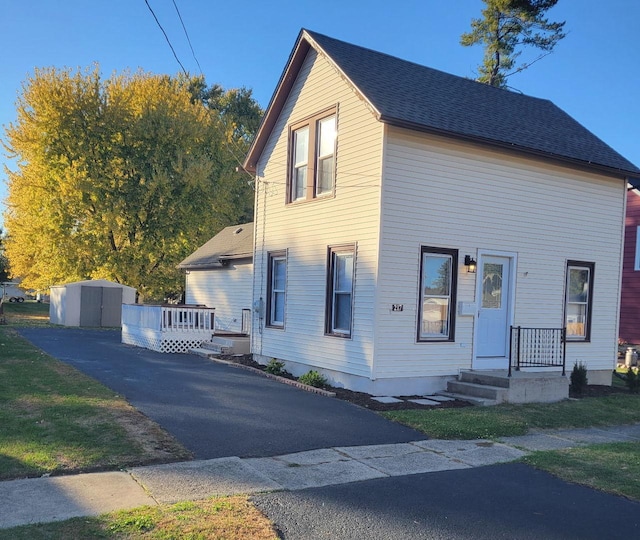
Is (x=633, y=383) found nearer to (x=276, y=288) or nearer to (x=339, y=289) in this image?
(x=339, y=289)

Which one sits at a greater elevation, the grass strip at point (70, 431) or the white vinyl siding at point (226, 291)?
the white vinyl siding at point (226, 291)

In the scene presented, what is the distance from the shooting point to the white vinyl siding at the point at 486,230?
10195mm

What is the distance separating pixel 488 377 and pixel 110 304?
20.8m

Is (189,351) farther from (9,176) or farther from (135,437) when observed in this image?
(9,176)

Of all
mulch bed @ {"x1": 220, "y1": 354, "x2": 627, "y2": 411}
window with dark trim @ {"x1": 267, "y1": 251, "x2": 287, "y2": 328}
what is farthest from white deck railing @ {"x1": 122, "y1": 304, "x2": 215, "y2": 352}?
mulch bed @ {"x1": 220, "y1": 354, "x2": 627, "y2": 411}

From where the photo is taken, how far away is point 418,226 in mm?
10414

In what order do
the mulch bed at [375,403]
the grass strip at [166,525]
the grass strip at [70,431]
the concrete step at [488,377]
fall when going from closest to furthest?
the grass strip at [166,525] < the grass strip at [70,431] < the mulch bed at [375,403] < the concrete step at [488,377]

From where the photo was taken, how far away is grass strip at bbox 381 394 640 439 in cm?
791

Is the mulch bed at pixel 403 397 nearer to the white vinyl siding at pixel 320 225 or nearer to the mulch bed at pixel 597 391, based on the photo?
the mulch bed at pixel 597 391

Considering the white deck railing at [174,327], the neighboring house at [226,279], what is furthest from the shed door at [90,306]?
the white deck railing at [174,327]

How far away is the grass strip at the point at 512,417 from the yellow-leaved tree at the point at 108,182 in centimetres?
2222

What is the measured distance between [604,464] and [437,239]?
16.8 ft

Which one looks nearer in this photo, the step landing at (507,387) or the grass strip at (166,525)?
the grass strip at (166,525)

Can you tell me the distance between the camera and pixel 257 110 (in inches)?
1853
